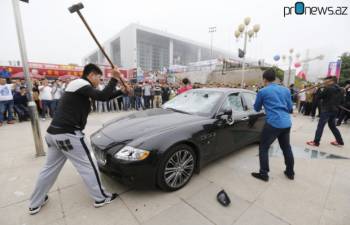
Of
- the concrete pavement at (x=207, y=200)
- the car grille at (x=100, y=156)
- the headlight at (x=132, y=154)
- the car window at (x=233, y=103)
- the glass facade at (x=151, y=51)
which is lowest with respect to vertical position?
the concrete pavement at (x=207, y=200)

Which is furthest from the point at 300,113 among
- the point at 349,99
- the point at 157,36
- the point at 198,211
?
the point at 157,36

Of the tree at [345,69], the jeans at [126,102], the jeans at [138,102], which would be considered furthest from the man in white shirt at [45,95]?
the tree at [345,69]

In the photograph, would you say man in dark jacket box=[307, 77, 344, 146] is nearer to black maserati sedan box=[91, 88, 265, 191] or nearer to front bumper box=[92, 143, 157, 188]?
black maserati sedan box=[91, 88, 265, 191]

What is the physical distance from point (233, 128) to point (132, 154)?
1.86m

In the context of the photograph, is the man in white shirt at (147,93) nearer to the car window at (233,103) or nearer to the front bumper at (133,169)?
the car window at (233,103)

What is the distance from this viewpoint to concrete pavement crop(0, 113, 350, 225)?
185cm

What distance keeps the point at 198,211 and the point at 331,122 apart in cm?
413

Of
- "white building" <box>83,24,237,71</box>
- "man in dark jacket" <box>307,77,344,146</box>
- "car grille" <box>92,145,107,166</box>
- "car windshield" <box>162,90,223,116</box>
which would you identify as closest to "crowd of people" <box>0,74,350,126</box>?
"man in dark jacket" <box>307,77,344,146</box>

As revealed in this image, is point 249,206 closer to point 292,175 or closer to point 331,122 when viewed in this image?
point 292,175

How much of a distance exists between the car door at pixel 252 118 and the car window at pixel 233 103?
18 cm

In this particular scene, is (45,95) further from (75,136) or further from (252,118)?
(252,118)

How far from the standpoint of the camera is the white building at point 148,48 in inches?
1474

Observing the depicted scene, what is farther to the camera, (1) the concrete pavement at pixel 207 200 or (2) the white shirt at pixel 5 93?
(2) the white shirt at pixel 5 93

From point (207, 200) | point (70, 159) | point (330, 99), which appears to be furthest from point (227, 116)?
point (330, 99)
